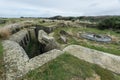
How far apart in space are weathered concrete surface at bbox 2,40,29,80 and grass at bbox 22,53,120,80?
0.47 meters

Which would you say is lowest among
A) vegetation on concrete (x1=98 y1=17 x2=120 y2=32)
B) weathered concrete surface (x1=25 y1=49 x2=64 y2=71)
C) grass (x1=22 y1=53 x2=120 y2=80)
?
vegetation on concrete (x1=98 y1=17 x2=120 y2=32)

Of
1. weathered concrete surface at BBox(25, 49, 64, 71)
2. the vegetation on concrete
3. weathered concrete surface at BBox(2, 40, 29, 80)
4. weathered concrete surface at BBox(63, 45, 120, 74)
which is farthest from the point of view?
the vegetation on concrete

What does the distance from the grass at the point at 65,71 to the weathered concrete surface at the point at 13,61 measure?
1.56ft

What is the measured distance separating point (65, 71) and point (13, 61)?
98.6 inches

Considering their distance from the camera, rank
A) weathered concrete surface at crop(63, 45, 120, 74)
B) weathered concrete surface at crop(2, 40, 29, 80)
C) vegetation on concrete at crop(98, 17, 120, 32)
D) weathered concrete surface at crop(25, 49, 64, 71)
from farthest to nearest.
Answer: vegetation on concrete at crop(98, 17, 120, 32), weathered concrete surface at crop(63, 45, 120, 74), weathered concrete surface at crop(25, 49, 64, 71), weathered concrete surface at crop(2, 40, 29, 80)

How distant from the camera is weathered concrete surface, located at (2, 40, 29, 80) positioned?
729cm

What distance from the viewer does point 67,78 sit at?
7316 millimetres

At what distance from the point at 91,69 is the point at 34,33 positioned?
51.9 ft

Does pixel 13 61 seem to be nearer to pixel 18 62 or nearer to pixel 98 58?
pixel 18 62


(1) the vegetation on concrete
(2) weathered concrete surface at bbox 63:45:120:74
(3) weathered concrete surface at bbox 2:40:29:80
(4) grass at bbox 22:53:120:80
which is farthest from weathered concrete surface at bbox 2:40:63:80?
(1) the vegetation on concrete

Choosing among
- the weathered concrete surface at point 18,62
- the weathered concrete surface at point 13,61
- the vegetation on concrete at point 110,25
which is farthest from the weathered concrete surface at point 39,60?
the vegetation on concrete at point 110,25

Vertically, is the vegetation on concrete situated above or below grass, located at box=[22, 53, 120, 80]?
below

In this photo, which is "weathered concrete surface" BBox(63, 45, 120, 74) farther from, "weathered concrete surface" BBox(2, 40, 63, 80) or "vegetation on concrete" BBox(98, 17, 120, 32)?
"vegetation on concrete" BBox(98, 17, 120, 32)

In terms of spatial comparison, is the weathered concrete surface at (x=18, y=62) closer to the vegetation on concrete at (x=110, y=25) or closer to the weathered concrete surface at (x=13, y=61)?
the weathered concrete surface at (x=13, y=61)
